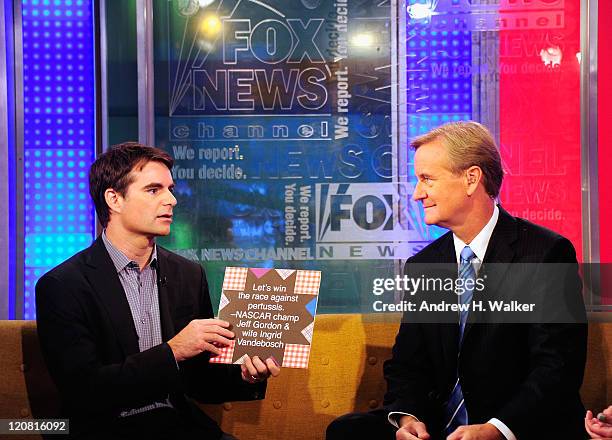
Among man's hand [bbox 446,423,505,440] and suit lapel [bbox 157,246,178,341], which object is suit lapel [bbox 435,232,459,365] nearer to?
A: man's hand [bbox 446,423,505,440]

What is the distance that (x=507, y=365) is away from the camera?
2.43 meters

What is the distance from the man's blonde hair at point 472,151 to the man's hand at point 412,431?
0.84 metres

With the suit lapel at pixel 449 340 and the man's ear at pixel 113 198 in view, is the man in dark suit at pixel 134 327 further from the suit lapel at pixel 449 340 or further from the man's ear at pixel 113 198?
the suit lapel at pixel 449 340

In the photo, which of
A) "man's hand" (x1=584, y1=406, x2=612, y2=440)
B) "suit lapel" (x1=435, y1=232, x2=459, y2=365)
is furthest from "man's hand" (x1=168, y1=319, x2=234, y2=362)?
"man's hand" (x1=584, y1=406, x2=612, y2=440)

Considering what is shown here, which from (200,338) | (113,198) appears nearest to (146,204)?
(113,198)

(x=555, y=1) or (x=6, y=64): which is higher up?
(x=555, y=1)

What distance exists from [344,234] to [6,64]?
1.95 meters

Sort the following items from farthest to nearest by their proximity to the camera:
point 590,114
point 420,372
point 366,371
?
point 590,114 → point 366,371 → point 420,372

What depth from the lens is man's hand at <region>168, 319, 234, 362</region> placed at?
2346 mm

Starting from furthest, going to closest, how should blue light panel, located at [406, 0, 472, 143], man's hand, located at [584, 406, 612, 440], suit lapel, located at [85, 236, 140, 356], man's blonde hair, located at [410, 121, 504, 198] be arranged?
blue light panel, located at [406, 0, 472, 143], man's blonde hair, located at [410, 121, 504, 198], suit lapel, located at [85, 236, 140, 356], man's hand, located at [584, 406, 612, 440]

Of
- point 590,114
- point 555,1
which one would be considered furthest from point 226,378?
point 555,1

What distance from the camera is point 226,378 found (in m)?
2.62

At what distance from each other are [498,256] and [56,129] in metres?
2.43

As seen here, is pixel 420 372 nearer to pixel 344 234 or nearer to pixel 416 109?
pixel 344 234
